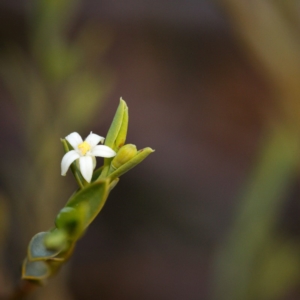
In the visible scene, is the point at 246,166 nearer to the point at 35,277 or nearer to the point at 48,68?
the point at 48,68

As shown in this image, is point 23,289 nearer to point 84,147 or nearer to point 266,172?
point 84,147

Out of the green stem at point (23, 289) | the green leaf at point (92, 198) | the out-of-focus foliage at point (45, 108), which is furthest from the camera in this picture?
the out-of-focus foliage at point (45, 108)

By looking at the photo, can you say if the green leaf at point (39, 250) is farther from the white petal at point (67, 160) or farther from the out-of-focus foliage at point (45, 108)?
the out-of-focus foliage at point (45, 108)

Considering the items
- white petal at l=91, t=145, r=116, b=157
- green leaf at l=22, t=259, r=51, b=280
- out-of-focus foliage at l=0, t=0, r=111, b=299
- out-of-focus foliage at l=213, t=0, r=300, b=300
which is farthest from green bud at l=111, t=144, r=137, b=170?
out-of-focus foliage at l=213, t=0, r=300, b=300

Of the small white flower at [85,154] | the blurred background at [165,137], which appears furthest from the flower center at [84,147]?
the blurred background at [165,137]

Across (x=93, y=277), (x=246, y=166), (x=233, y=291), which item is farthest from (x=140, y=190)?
(x=233, y=291)

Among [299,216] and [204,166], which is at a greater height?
[204,166]

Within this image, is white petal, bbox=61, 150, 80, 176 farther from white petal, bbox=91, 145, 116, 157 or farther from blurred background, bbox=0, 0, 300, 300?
blurred background, bbox=0, 0, 300, 300

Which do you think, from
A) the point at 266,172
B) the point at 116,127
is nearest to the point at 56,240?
the point at 116,127
